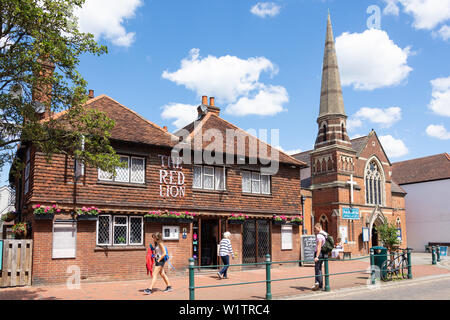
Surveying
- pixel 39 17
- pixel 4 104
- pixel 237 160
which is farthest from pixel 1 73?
pixel 237 160

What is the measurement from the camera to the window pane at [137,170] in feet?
56.3

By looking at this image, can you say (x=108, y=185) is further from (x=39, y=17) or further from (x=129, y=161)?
(x=39, y=17)

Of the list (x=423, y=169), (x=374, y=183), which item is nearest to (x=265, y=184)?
(x=374, y=183)

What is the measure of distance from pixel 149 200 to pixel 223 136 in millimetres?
5638

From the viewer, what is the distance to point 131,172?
56.1ft

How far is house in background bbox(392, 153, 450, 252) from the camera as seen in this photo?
134ft

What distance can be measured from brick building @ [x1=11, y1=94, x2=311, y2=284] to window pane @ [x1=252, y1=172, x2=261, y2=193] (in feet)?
0.17

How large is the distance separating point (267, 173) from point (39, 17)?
14.0 meters

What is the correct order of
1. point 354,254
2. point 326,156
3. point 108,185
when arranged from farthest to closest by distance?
1. point 326,156
2. point 354,254
3. point 108,185

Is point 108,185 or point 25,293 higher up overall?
point 108,185

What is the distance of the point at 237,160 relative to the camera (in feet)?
66.3

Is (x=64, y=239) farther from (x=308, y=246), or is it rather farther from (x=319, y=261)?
(x=308, y=246)

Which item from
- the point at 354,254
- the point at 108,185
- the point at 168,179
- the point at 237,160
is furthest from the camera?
the point at 354,254

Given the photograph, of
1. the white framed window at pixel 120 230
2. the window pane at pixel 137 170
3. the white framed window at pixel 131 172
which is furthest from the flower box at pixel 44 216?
the window pane at pixel 137 170
